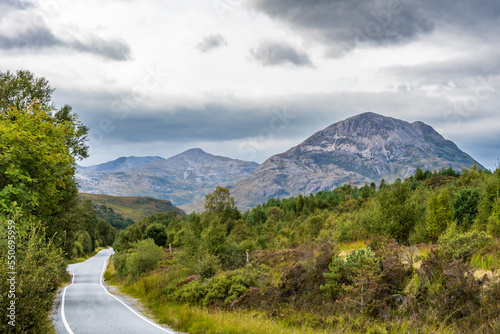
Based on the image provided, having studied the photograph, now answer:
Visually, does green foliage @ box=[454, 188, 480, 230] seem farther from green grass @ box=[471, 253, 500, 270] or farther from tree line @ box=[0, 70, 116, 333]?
tree line @ box=[0, 70, 116, 333]

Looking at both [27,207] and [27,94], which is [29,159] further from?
[27,94]

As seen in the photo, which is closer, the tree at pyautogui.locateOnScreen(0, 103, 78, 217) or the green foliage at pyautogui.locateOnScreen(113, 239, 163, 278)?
the tree at pyautogui.locateOnScreen(0, 103, 78, 217)

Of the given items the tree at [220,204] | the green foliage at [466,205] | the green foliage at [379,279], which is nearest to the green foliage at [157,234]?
the tree at [220,204]

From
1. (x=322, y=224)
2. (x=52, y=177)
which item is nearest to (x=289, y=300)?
(x=52, y=177)

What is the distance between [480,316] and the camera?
414 inches

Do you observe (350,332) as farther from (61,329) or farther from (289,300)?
(61,329)

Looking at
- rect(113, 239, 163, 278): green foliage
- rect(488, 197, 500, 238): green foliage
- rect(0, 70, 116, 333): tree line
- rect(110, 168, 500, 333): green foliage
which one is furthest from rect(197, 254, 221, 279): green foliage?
rect(488, 197, 500, 238): green foliage

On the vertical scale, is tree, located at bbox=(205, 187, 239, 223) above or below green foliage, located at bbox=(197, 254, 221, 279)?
above

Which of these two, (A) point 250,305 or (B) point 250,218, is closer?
(A) point 250,305

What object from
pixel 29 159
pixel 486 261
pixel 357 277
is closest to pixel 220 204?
pixel 357 277

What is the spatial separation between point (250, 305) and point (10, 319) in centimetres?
1134

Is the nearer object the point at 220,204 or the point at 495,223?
the point at 495,223

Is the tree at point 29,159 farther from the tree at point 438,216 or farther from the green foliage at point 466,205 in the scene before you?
the green foliage at point 466,205

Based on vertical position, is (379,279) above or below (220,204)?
below
